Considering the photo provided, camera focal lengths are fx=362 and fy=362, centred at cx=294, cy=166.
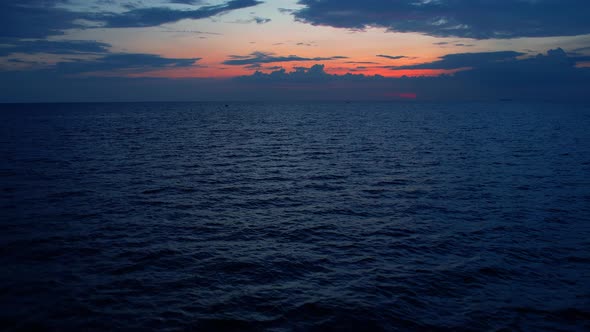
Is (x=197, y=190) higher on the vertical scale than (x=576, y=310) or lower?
higher

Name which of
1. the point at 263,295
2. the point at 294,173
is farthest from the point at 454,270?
the point at 294,173

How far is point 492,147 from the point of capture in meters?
66.2

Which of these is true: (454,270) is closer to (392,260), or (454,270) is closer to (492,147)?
(392,260)

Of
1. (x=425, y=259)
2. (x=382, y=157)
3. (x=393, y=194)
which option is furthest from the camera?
(x=382, y=157)

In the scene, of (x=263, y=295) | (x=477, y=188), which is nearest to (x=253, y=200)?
(x=263, y=295)

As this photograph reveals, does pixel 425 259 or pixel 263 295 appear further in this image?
pixel 425 259

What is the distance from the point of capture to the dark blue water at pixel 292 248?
15.3 meters

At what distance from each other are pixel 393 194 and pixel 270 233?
1517 centimetres

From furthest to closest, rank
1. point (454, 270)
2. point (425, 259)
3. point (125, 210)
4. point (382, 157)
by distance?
point (382, 157) < point (125, 210) < point (425, 259) < point (454, 270)

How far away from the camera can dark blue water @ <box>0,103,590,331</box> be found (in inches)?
604

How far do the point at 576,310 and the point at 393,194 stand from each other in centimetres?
1943

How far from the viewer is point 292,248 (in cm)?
2231

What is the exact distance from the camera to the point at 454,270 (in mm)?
19609

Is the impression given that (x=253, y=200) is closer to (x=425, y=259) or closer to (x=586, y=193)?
(x=425, y=259)
